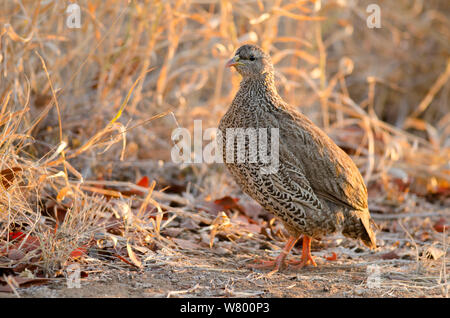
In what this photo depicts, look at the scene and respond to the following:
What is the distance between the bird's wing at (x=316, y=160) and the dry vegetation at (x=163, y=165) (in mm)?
450

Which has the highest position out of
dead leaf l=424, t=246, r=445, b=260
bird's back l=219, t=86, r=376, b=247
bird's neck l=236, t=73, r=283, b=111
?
bird's neck l=236, t=73, r=283, b=111

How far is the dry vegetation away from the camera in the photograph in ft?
10.2

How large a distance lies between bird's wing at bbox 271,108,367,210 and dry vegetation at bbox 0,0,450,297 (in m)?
0.45

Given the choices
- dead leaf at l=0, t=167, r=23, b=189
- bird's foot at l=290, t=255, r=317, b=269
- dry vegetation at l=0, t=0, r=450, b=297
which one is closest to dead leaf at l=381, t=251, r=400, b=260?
dry vegetation at l=0, t=0, r=450, b=297

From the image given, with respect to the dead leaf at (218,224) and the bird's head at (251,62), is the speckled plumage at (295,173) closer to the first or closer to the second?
the bird's head at (251,62)

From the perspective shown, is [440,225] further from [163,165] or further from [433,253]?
[163,165]

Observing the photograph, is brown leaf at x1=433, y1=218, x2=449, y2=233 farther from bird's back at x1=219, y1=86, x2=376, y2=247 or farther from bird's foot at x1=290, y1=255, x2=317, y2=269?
bird's foot at x1=290, y1=255, x2=317, y2=269

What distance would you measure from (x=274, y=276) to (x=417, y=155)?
2975 mm

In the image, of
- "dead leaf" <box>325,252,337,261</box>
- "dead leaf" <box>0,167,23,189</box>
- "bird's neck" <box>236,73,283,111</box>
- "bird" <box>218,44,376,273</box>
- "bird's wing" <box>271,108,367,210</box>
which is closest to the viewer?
"dead leaf" <box>0,167,23,189</box>

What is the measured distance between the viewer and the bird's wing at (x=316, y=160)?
3.64m

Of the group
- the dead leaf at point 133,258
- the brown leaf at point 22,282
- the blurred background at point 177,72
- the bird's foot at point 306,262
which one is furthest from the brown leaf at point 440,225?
the brown leaf at point 22,282

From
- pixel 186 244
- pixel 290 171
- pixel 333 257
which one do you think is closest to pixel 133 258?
pixel 186 244

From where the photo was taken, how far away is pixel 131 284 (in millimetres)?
2949

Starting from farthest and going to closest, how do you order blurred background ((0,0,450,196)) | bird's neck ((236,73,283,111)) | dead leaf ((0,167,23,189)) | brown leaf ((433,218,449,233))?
brown leaf ((433,218,449,233)) → blurred background ((0,0,450,196)) → bird's neck ((236,73,283,111)) → dead leaf ((0,167,23,189))
